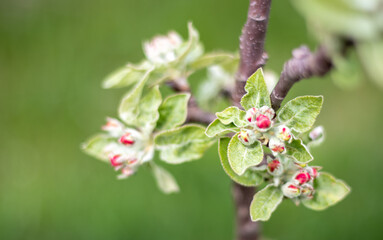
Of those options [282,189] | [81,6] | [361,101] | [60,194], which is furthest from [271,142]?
[81,6]

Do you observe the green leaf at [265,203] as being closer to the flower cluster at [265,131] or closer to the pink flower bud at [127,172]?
the flower cluster at [265,131]

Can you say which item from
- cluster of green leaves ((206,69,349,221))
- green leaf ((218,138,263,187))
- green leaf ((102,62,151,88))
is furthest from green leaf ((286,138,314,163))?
green leaf ((102,62,151,88))

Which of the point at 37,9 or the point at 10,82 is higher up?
the point at 37,9

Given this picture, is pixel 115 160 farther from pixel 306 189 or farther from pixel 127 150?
pixel 306 189

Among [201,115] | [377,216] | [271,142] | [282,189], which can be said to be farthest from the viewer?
[377,216]

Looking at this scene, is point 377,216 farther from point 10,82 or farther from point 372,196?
point 10,82

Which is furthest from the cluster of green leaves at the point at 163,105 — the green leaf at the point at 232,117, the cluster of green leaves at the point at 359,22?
the cluster of green leaves at the point at 359,22

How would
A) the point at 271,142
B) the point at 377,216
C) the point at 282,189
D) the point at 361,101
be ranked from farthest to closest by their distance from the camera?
the point at 361,101 → the point at 377,216 → the point at 282,189 → the point at 271,142

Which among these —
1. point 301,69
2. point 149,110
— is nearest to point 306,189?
point 301,69
